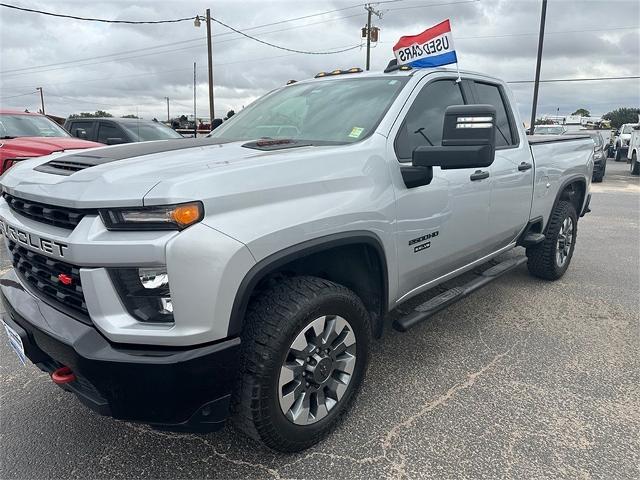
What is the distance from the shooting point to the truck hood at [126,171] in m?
1.85

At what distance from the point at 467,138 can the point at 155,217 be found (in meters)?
1.51

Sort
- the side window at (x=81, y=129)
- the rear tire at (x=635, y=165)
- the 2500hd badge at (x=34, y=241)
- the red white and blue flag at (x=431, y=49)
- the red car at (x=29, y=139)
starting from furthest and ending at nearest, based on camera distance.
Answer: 1. the rear tire at (x=635, y=165)
2. the side window at (x=81, y=129)
3. the red car at (x=29, y=139)
4. the red white and blue flag at (x=431, y=49)
5. the 2500hd badge at (x=34, y=241)

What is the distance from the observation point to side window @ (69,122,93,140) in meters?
9.65

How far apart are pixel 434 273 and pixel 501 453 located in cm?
115

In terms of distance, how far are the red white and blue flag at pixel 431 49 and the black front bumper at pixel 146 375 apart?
2.45m

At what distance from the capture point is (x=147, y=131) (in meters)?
9.21

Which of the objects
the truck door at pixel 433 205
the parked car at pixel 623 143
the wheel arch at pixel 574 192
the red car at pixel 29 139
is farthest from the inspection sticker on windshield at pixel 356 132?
the parked car at pixel 623 143

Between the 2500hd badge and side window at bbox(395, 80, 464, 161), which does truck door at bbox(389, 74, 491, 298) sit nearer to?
side window at bbox(395, 80, 464, 161)

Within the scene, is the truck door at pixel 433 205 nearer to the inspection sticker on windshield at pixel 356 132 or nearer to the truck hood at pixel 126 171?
the inspection sticker on windshield at pixel 356 132

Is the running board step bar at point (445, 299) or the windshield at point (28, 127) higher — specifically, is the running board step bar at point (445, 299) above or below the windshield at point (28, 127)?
below

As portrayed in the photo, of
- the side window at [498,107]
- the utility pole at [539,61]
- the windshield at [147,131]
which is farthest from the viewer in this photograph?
the utility pole at [539,61]

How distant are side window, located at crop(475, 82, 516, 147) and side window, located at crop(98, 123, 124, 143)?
24.5 feet

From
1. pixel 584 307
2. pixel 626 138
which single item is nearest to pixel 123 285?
pixel 584 307

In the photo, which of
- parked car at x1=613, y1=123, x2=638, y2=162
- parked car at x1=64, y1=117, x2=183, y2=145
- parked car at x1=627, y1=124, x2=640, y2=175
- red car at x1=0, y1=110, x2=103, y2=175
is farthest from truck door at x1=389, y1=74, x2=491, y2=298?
parked car at x1=613, y1=123, x2=638, y2=162
